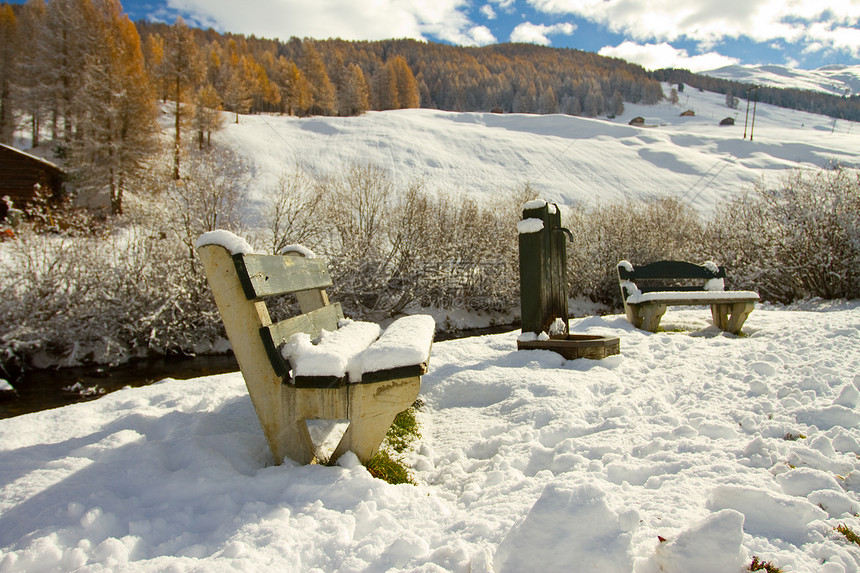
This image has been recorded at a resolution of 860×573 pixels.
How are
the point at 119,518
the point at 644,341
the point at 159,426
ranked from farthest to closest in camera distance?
the point at 644,341 → the point at 159,426 → the point at 119,518

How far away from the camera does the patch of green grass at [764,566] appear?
61.0 inches

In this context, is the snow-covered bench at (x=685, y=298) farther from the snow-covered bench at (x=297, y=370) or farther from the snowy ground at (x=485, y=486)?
the snow-covered bench at (x=297, y=370)

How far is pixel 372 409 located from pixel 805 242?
43.1ft

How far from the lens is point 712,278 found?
7.35 meters

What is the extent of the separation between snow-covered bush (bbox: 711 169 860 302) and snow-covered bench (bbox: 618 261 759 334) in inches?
233

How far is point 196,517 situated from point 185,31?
139 ft

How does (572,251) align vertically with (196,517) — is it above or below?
below

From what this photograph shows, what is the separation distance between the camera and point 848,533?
68.2 inches

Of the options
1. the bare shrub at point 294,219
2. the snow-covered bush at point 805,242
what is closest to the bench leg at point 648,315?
the snow-covered bush at point 805,242

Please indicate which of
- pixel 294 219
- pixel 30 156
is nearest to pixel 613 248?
pixel 294 219

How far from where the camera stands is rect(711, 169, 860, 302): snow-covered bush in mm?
10836

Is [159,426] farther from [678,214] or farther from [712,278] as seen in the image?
[678,214]

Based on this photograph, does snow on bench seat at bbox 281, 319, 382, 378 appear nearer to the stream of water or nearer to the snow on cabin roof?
the stream of water

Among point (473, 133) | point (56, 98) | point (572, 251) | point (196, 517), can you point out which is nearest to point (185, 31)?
point (56, 98)
